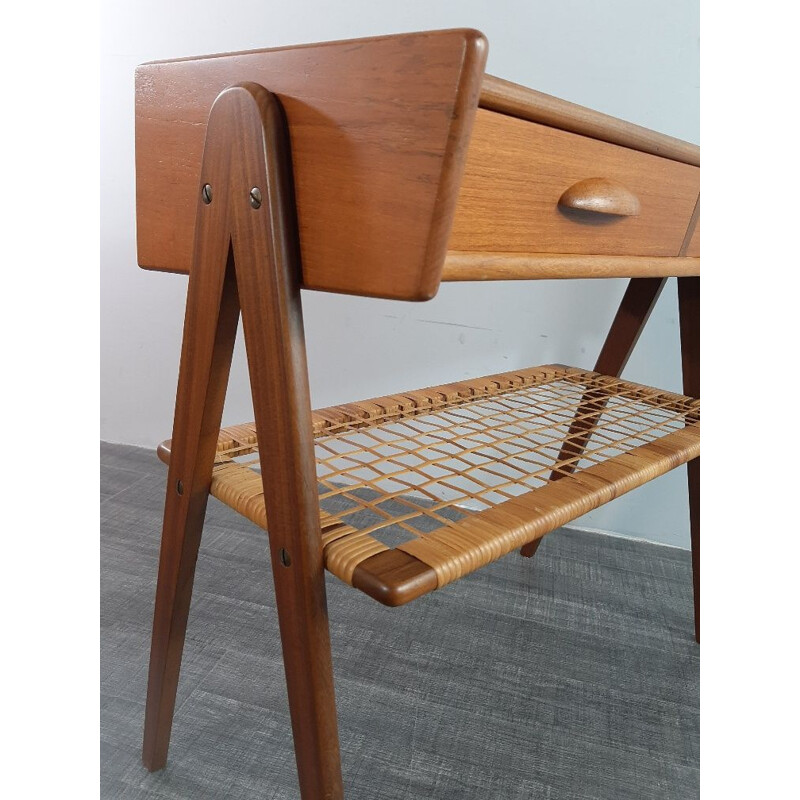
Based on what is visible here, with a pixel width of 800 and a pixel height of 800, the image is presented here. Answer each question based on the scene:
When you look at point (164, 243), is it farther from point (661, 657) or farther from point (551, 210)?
point (661, 657)

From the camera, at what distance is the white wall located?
4.66 feet

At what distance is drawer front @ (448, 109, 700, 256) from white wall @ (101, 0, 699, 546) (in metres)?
0.74

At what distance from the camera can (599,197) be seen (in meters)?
0.66

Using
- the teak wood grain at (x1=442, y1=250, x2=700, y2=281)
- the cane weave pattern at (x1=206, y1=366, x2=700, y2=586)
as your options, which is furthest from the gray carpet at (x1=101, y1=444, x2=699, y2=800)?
the teak wood grain at (x1=442, y1=250, x2=700, y2=281)

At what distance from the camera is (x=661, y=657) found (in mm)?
1186

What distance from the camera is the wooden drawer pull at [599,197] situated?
2.11 ft

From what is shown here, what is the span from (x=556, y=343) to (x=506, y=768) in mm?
929

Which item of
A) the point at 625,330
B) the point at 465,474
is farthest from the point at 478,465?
the point at 625,330

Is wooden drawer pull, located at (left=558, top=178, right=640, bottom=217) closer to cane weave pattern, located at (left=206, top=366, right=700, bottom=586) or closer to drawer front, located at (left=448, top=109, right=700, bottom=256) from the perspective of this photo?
drawer front, located at (left=448, top=109, right=700, bottom=256)

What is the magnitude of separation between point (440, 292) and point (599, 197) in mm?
993

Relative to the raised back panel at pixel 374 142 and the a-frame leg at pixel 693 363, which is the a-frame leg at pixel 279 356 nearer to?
the raised back panel at pixel 374 142

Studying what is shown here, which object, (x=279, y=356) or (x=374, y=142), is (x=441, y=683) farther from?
(x=374, y=142)

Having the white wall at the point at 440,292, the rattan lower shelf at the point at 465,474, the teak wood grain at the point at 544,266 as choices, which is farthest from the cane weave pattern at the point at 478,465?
the white wall at the point at 440,292
